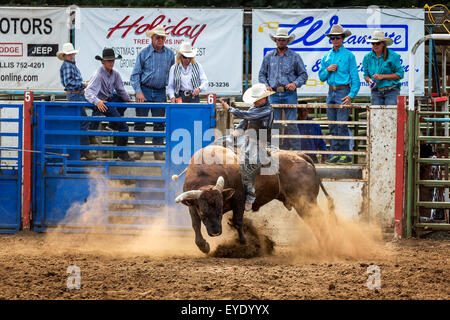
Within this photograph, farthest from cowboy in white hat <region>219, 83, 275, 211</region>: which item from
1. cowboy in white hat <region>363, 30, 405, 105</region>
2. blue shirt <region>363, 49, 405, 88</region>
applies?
blue shirt <region>363, 49, 405, 88</region>

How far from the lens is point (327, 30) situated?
12516 millimetres

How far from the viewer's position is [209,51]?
12.7 metres

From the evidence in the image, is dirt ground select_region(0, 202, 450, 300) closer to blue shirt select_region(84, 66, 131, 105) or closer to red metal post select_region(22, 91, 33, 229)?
red metal post select_region(22, 91, 33, 229)

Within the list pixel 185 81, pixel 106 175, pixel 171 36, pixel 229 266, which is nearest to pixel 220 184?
pixel 229 266

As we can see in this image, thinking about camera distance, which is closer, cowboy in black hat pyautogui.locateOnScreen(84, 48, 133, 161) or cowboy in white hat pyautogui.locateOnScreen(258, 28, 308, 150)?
cowboy in black hat pyautogui.locateOnScreen(84, 48, 133, 161)

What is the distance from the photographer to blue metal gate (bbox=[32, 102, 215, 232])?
886 centimetres

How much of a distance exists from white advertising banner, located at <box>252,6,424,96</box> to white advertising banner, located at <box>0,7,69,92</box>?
360 cm

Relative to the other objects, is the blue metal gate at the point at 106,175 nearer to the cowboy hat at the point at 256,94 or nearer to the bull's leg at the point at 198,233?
the cowboy hat at the point at 256,94

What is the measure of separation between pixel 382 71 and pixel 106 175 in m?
4.02

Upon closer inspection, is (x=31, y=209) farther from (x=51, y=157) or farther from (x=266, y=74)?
(x=266, y=74)

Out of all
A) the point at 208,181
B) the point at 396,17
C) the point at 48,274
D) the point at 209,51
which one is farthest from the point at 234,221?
the point at 396,17

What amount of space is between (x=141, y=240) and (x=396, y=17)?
654 centimetres

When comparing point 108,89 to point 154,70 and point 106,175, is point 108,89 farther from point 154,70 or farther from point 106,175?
point 106,175

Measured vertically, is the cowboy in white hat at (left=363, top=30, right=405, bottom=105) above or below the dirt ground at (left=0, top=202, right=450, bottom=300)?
above
